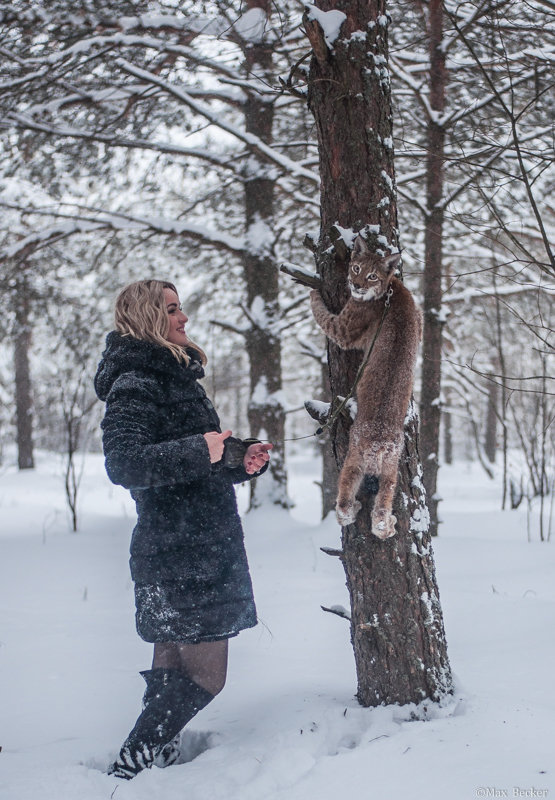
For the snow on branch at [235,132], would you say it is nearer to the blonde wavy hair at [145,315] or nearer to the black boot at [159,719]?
the blonde wavy hair at [145,315]

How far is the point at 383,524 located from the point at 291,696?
3.83ft

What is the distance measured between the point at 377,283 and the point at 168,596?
1.53 meters

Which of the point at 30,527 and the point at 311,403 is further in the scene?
the point at 30,527

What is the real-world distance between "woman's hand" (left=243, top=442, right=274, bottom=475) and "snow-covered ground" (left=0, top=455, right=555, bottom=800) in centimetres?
113

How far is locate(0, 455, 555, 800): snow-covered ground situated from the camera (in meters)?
2.30

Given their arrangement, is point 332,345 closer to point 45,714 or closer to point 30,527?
point 45,714

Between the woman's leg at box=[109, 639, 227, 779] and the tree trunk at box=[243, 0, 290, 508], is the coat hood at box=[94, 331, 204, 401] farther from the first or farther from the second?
the tree trunk at box=[243, 0, 290, 508]

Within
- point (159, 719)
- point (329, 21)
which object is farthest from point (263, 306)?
point (159, 719)

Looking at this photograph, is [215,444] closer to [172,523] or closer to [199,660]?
[172,523]

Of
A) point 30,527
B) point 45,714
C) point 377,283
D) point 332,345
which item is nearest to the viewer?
point 377,283

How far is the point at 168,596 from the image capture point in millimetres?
2488

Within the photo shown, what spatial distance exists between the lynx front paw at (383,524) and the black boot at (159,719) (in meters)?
0.95

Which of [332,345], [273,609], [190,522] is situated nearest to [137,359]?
[190,522]

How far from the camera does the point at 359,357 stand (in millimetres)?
2822
